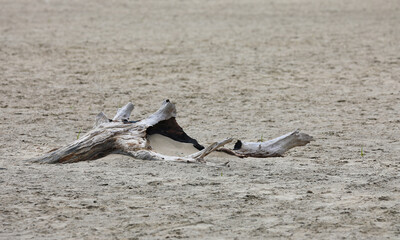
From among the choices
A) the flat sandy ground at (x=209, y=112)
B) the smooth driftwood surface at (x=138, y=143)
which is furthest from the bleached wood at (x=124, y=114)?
the flat sandy ground at (x=209, y=112)

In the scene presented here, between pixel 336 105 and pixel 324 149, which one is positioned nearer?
pixel 324 149

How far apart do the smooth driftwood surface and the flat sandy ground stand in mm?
129

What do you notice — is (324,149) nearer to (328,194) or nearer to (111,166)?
(328,194)

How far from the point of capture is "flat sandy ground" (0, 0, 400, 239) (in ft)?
15.5

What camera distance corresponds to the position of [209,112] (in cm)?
909

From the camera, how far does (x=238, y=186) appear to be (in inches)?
215

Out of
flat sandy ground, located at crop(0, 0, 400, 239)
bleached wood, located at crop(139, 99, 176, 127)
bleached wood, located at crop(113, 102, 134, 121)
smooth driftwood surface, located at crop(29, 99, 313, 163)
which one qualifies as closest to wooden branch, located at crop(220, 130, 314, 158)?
smooth driftwood surface, located at crop(29, 99, 313, 163)

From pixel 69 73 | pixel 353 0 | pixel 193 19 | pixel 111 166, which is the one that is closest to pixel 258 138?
pixel 111 166

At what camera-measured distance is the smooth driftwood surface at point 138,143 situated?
621 centimetres

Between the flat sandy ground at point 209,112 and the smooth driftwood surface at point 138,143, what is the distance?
0.13m

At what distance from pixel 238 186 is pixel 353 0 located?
1822 centimetres

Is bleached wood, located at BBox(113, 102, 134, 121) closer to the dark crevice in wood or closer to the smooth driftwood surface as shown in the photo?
the smooth driftwood surface

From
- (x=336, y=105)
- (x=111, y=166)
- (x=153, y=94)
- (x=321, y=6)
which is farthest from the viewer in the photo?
(x=321, y=6)

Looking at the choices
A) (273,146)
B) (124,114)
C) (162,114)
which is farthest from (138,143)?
(273,146)
